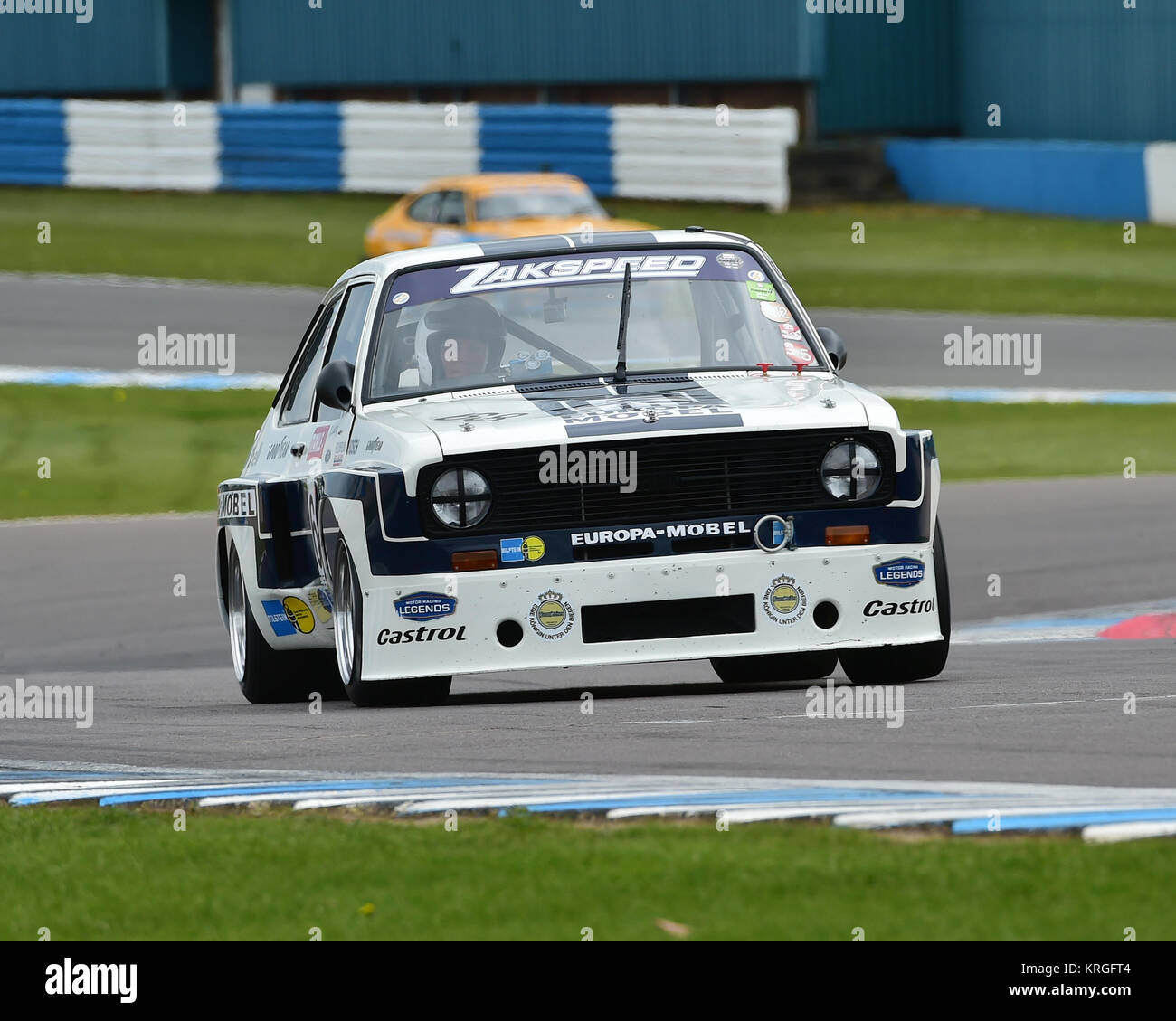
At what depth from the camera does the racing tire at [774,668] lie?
9055mm

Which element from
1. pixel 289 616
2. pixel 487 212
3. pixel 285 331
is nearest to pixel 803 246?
pixel 487 212

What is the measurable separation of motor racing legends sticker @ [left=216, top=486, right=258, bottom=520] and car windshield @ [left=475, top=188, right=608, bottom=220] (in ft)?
50.8

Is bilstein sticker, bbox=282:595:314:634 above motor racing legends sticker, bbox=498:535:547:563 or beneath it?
beneath

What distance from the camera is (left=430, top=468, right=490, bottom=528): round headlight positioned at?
764 cm

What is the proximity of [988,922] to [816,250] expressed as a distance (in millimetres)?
24471

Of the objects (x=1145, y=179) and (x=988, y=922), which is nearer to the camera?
(x=988, y=922)

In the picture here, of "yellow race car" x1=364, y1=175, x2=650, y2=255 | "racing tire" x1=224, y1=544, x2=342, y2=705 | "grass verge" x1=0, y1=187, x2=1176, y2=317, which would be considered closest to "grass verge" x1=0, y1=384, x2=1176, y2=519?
"grass verge" x1=0, y1=187, x2=1176, y2=317

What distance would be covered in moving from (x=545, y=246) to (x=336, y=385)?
970mm

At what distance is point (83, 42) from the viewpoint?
38500 millimetres

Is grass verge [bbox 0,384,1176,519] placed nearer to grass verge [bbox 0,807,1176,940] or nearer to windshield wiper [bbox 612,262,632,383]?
windshield wiper [bbox 612,262,632,383]

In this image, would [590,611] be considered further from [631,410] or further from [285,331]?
[285,331]

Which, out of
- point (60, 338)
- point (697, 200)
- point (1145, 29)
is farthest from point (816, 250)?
point (60, 338)

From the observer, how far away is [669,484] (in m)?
7.69

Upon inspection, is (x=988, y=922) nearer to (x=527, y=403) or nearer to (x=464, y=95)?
→ (x=527, y=403)
